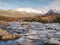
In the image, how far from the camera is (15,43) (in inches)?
176

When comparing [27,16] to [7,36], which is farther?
[27,16]

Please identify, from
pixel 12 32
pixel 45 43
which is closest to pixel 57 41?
pixel 45 43

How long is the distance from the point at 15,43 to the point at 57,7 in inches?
67.8

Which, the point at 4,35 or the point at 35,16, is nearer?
the point at 4,35

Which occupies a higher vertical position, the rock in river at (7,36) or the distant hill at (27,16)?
the distant hill at (27,16)

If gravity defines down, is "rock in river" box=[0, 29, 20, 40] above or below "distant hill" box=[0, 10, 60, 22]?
below

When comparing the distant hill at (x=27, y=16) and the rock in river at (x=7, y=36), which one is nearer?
the rock in river at (x=7, y=36)

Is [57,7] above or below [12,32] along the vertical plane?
above

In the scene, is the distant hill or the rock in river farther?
the distant hill

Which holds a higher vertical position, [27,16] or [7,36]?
[27,16]

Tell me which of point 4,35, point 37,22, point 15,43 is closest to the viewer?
point 15,43

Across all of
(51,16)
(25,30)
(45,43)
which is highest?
(51,16)

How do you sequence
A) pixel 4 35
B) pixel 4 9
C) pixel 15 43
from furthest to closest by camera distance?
pixel 4 9 → pixel 4 35 → pixel 15 43

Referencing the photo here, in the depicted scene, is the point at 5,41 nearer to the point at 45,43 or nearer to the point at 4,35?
the point at 4,35
